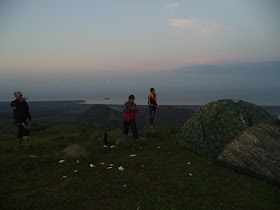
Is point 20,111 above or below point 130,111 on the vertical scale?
above

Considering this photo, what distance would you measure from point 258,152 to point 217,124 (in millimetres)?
3761

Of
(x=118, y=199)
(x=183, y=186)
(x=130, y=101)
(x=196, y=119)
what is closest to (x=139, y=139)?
(x=130, y=101)

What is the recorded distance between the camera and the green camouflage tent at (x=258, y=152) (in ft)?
49.1

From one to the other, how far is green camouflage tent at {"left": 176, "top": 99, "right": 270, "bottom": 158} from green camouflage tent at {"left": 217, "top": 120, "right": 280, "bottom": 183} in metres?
1.77

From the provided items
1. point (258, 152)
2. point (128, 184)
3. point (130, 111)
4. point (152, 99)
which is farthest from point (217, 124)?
point (152, 99)

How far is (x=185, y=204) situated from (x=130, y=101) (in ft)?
34.3

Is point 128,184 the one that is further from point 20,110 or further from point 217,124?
point 20,110

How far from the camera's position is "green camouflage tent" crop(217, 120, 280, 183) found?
14977 millimetres

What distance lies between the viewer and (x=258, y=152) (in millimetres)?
15539

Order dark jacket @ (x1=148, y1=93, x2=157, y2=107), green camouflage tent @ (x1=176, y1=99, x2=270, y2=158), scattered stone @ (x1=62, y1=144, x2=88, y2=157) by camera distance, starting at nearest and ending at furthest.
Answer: scattered stone @ (x1=62, y1=144, x2=88, y2=157)
green camouflage tent @ (x1=176, y1=99, x2=270, y2=158)
dark jacket @ (x1=148, y1=93, x2=157, y2=107)

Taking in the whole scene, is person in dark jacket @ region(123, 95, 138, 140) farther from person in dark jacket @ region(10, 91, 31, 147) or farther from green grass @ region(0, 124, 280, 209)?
person in dark jacket @ region(10, 91, 31, 147)

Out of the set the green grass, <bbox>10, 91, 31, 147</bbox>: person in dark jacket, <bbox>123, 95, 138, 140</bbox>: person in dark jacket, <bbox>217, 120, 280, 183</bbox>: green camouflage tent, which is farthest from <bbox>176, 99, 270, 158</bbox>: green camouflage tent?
<bbox>10, 91, 31, 147</bbox>: person in dark jacket

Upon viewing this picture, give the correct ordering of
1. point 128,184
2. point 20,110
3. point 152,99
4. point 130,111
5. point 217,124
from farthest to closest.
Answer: point 152,99
point 130,111
point 20,110
point 217,124
point 128,184

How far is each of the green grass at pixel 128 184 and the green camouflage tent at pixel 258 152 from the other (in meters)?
→ 0.45
